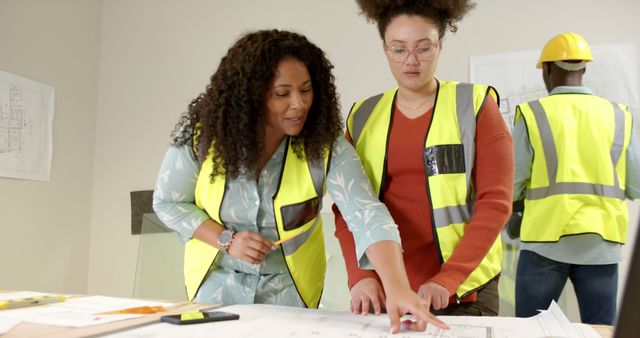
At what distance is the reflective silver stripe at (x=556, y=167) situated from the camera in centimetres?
190

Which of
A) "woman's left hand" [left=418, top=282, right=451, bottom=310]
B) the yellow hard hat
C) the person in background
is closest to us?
"woman's left hand" [left=418, top=282, right=451, bottom=310]

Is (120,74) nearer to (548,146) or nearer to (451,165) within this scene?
(548,146)

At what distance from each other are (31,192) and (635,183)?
2571 mm

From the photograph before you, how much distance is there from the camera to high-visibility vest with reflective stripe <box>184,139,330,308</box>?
4.00ft

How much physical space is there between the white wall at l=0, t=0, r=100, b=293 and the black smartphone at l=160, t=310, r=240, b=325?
6.81 feet

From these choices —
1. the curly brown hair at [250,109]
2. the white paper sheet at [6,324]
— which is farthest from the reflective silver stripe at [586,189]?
the white paper sheet at [6,324]

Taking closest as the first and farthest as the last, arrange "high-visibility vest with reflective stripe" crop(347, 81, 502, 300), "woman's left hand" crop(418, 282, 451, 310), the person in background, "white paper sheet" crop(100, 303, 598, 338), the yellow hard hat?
"white paper sheet" crop(100, 303, 598, 338) < "woman's left hand" crop(418, 282, 451, 310) < "high-visibility vest with reflective stripe" crop(347, 81, 502, 300) < the person in background < the yellow hard hat

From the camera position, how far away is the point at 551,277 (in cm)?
187

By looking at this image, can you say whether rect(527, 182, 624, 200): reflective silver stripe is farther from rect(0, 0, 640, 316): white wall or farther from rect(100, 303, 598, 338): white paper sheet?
rect(100, 303, 598, 338): white paper sheet

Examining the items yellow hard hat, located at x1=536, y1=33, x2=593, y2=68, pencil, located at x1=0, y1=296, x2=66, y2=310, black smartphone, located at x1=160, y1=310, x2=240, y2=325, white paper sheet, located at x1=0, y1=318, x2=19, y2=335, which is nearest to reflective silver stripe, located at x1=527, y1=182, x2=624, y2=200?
yellow hard hat, located at x1=536, y1=33, x2=593, y2=68

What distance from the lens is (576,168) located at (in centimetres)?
192

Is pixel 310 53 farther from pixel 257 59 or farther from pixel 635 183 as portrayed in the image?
pixel 635 183

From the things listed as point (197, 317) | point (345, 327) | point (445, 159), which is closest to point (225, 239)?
point (197, 317)

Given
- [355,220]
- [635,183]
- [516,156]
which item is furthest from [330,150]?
[635,183]
